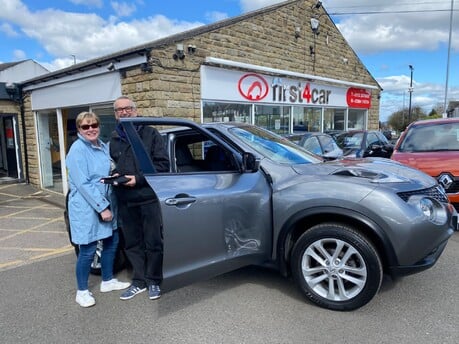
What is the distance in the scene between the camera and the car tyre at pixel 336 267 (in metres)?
2.78

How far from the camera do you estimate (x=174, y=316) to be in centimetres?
296

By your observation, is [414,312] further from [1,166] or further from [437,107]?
[437,107]

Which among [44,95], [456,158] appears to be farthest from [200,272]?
[44,95]

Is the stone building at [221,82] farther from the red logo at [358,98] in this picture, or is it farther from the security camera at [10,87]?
the security camera at [10,87]

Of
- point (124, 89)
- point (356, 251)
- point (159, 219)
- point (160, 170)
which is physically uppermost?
point (124, 89)

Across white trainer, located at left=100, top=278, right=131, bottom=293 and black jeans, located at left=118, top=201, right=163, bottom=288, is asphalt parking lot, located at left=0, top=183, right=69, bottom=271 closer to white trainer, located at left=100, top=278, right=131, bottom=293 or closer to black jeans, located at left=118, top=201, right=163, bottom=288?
white trainer, located at left=100, top=278, right=131, bottom=293

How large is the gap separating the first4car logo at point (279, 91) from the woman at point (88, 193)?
572 cm

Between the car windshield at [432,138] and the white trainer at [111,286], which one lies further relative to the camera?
the car windshield at [432,138]

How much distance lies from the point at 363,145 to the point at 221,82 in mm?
3880

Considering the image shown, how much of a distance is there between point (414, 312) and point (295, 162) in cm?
158

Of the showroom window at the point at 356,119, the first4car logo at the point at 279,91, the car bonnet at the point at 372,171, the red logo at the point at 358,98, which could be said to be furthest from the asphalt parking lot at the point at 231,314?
the showroom window at the point at 356,119

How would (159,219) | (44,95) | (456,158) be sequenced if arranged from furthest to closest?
(44,95) < (456,158) < (159,219)

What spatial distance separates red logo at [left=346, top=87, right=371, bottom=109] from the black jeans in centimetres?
1132

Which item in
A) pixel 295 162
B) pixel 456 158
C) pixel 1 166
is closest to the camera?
pixel 295 162
